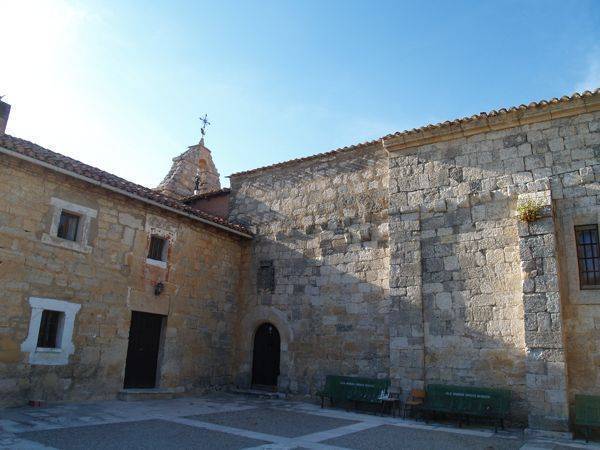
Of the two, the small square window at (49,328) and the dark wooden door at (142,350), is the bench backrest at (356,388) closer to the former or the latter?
the dark wooden door at (142,350)

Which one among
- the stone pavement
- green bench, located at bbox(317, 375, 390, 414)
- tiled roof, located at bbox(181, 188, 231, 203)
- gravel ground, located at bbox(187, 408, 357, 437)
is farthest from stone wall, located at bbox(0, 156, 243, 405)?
green bench, located at bbox(317, 375, 390, 414)

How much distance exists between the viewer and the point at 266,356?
1164cm

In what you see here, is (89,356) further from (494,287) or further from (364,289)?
(494,287)

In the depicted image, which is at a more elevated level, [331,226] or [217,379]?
[331,226]

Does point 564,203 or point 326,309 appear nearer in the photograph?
point 564,203

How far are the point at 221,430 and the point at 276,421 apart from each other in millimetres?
1251

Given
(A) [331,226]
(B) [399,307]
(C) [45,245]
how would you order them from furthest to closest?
(A) [331,226], (B) [399,307], (C) [45,245]

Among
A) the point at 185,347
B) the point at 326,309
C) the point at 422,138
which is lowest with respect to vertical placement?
the point at 185,347

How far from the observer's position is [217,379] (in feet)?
37.8

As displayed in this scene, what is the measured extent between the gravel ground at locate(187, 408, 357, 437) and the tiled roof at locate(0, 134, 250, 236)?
14.8 feet

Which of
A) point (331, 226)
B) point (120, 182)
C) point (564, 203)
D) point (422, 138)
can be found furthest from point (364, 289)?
point (120, 182)

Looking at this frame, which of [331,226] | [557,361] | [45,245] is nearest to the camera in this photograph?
[557,361]

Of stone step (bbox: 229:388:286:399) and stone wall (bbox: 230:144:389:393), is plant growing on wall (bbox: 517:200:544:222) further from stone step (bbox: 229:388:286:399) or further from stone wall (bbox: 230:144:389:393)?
stone step (bbox: 229:388:286:399)

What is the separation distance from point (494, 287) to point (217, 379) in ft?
22.0
